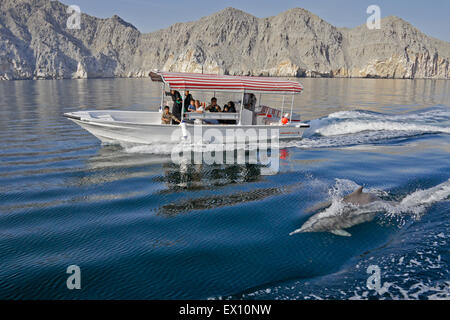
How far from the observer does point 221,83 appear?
17406 mm

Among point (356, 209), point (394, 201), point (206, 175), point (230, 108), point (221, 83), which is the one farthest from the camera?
point (230, 108)

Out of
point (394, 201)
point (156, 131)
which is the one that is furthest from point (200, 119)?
point (394, 201)

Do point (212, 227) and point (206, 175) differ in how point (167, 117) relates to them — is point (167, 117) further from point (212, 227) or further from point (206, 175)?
point (212, 227)

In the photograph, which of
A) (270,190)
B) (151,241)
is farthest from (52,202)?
(270,190)

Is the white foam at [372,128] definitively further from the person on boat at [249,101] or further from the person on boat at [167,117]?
the person on boat at [167,117]

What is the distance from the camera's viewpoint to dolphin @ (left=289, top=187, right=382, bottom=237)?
28.9 ft

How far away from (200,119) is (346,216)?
1033 cm

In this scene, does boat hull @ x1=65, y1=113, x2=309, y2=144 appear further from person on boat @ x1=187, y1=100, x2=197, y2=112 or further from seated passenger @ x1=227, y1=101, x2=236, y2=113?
seated passenger @ x1=227, y1=101, x2=236, y2=113

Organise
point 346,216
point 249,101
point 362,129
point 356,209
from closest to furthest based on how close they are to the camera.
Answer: point 346,216
point 356,209
point 249,101
point 362,129

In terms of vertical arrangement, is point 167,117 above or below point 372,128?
above

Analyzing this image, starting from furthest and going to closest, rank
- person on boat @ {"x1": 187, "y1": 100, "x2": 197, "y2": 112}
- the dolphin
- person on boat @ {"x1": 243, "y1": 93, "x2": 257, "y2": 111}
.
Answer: person on boat @ {"x1": 243, "y1": 93, "x2": 257, "y2": 111}, person on boat @ {"x1": 187, "y1": 100, "x2": 197, "y2": 112}, the dolphin

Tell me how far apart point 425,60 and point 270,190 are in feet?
741

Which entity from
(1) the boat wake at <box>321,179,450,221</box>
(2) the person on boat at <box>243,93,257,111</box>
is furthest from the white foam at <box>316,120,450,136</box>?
(1) the boat wake at <box>321,179,450,221</box>
